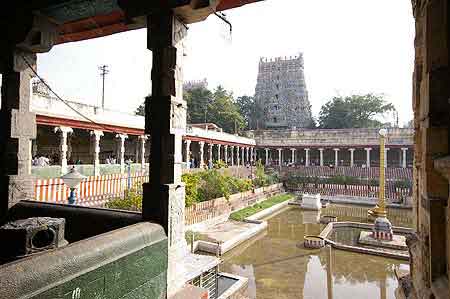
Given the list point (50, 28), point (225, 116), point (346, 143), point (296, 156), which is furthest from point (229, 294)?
point (225, 116)

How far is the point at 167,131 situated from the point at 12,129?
209 centimetres

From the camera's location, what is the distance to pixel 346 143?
34.3 m

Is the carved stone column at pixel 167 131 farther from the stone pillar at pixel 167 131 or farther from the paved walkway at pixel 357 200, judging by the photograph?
the paved walkway at pixel 357 200

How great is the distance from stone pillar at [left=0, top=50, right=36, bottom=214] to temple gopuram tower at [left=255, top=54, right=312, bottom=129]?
5437cm

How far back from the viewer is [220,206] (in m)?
14.5

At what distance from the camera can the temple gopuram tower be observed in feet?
182

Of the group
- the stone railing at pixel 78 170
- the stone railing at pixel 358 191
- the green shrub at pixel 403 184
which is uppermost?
the stone railing at pixel 78 170

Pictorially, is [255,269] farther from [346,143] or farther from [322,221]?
[346,143]

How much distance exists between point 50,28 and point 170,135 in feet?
7.21

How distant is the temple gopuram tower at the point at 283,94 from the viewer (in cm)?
5556

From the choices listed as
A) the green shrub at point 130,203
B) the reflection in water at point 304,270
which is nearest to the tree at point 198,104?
the reflection in water at point 304,270

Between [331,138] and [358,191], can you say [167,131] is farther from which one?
[331,138]

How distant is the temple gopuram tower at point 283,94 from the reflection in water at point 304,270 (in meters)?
46.0

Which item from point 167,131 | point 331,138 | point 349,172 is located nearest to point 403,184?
point 349,172
